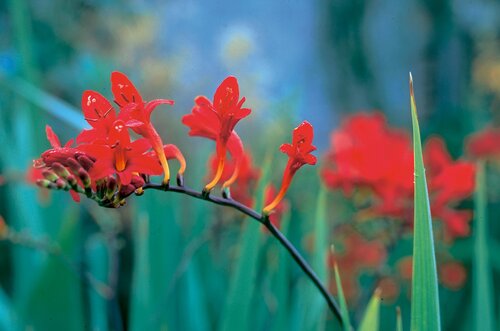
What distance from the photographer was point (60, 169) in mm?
443

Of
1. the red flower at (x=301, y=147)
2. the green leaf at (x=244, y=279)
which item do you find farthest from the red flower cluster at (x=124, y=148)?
the green leaf at (x=244, y=279)

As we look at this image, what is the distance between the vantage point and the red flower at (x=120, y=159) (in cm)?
44

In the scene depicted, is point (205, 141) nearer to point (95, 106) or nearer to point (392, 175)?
point (392, 175)

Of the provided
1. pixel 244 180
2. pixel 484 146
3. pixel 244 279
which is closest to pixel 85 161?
pixel 244 279

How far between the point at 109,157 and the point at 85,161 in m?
0.02

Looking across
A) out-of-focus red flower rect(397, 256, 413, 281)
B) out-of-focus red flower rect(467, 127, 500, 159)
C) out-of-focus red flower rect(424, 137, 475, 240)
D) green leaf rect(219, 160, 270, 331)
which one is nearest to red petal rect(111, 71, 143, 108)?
green leaf rect(219, 160, 270, 331)

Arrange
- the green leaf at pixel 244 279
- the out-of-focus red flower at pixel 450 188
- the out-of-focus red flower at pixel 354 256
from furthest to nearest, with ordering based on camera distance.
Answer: the out-of-focus red flower at pixel 354 256, the out-of-focus red flower at pixel 450 188, the green leaf at pixel 244 279

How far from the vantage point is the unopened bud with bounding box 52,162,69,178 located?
1.45 feet

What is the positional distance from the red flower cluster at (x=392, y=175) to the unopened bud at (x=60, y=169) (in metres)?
0.51

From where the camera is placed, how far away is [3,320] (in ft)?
3.35

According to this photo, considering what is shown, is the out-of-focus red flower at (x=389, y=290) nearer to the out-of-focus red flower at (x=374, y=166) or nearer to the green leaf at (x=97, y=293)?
the out-of-focus red flower at (x=374, y=166)

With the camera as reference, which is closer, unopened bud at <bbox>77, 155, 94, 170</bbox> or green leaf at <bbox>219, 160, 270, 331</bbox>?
unopened bud at <bbox>77, 155, 94, 170</bbox>

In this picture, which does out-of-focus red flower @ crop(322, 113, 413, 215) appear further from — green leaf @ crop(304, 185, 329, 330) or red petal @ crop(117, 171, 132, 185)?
red petal @ crop(117, 171, 132, 185)

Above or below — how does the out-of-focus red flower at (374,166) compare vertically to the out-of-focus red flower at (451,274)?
above
